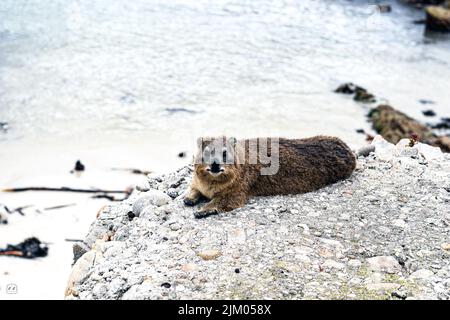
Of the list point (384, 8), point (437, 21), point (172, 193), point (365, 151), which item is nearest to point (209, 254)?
point (172, 193)

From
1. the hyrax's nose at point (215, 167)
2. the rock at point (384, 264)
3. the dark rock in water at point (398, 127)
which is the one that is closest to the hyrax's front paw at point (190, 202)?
the hyrax's nose at point (215, 167)

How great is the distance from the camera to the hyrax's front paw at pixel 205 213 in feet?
19.5

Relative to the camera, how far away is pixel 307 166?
261 inches

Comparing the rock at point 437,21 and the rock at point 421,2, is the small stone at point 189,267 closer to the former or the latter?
the rock at point 437,21

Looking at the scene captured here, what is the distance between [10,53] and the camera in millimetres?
15758

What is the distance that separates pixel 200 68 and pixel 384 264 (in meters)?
12.1

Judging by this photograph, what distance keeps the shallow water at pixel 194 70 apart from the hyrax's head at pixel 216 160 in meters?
5.60

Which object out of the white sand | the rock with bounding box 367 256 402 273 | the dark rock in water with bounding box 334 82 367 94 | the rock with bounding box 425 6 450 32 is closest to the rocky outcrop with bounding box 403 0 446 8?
the rock with bounding box 425 6 450 32

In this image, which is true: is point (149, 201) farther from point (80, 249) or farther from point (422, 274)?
point (422, 274)

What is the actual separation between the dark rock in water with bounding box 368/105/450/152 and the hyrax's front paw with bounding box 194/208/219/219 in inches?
289

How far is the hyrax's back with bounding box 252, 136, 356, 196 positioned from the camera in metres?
6.46
